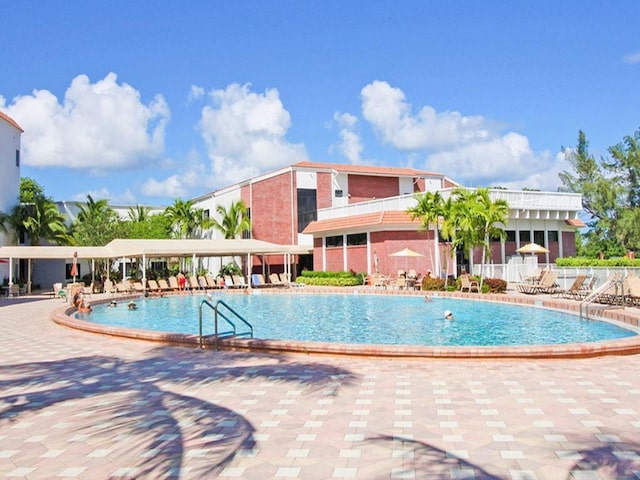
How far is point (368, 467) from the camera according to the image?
14.8 ft

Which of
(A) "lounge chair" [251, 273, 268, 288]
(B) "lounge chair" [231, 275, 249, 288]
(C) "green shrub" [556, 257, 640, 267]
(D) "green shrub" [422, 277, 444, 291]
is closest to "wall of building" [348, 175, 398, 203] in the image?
(A) "lounge chair" [251, 273, 268, 288]

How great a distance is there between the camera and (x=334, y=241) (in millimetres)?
35000

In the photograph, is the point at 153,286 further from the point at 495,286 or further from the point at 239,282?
the point at 495,286

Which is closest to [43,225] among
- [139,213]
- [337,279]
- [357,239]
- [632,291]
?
[139,213]

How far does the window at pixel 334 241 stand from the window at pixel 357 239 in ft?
2.44

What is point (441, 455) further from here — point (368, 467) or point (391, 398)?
point (391, 398)

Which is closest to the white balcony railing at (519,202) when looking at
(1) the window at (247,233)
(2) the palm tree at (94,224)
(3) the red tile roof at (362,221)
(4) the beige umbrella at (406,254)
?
(3) the red tile roof at (362,221)

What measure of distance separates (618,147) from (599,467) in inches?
1868

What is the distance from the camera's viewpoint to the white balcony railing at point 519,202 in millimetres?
30438

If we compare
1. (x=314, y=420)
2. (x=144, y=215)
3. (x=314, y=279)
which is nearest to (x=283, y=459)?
(x=314, y=420)

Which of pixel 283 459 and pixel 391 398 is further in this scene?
pixel 391 398

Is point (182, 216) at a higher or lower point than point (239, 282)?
higher

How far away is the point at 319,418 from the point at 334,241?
29234mm

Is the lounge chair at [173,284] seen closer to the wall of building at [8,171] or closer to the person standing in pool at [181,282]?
the person standing in pool at [181,282]
